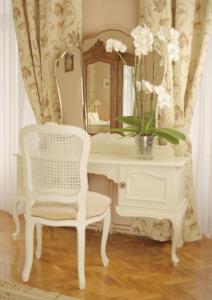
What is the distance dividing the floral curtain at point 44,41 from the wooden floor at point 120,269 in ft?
3.74

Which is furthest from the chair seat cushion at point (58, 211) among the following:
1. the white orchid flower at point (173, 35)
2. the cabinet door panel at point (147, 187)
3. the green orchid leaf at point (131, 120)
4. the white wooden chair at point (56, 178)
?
the white orchid flower at point (173, 35)

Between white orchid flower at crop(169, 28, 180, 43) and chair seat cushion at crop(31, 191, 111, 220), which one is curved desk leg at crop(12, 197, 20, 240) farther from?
white orchid flower at crop(169, 28, 180, 43)

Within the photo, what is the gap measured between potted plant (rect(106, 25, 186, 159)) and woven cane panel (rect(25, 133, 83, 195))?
2.02 feet

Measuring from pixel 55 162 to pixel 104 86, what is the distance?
113 cm

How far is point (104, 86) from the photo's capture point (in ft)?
10.9

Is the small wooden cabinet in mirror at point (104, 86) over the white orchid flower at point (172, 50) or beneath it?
beneath

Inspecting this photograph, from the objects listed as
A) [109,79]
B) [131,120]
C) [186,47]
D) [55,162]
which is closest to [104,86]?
[109,79]

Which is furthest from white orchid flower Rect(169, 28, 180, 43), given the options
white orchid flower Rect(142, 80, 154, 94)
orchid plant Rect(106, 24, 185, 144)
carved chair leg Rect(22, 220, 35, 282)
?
carved chair leg Rect(22, 220, 35, 282)

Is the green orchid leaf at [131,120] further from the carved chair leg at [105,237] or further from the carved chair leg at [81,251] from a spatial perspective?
the carved chair leg at [81,251]

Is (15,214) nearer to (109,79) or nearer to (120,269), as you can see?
(120,269)

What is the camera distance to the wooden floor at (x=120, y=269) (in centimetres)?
240

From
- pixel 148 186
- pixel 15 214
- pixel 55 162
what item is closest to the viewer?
pixel 55 162

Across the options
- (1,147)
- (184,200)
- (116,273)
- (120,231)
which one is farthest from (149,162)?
(1,147)

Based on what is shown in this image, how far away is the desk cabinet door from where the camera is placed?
2.66m
